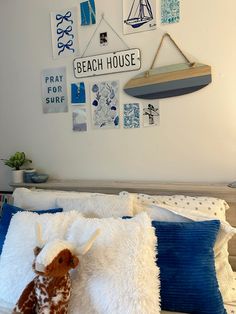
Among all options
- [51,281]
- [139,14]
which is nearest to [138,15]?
[139,14]

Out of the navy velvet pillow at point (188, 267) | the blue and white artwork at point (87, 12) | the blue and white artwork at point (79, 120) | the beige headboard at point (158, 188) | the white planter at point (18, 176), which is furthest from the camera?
the white planter at point (18, 176)

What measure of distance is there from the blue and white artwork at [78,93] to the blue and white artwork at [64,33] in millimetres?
215

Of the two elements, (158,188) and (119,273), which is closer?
(119,273)

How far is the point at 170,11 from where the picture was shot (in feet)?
5.29

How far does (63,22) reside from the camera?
1.87 m

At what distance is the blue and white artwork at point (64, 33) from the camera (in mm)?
1845

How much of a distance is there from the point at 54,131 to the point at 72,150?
0.19 metres

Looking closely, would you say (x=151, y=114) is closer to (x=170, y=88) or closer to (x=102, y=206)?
(x=170, y=88)

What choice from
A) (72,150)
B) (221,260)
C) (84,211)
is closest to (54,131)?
(72,150)

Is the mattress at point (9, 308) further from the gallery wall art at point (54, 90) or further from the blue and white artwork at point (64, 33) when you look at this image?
the blue and white artwork at point (64, 33)

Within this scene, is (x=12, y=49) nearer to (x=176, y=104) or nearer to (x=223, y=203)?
(x=176, y=104)

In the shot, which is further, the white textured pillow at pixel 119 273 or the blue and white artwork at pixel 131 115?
the blue and white artwork at pixel 131 115

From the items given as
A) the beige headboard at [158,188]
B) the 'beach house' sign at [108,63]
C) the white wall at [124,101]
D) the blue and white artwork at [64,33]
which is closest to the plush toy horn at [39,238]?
the beige headboard at [158,188]

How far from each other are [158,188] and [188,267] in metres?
0.56
